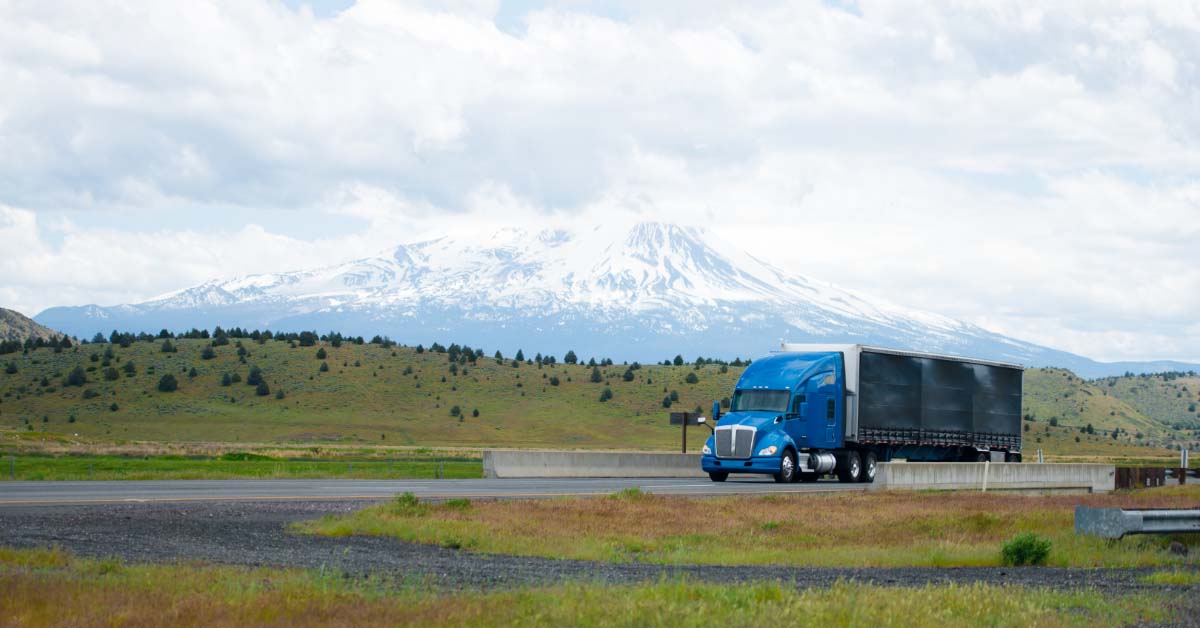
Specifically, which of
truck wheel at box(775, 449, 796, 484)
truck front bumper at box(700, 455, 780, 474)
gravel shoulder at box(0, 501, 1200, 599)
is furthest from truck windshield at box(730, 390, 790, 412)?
gravel shoulder at box(0, 501, 1200, 599)

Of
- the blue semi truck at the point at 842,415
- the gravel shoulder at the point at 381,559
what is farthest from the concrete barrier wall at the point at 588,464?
the gravel shoulder at the point at 381,559

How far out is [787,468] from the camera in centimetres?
4066

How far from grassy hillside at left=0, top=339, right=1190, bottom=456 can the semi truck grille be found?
4924cm

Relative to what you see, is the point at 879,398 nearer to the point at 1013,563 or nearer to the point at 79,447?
the point at 1013,563

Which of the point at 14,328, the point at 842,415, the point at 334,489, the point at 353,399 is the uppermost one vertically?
the point at 14,328

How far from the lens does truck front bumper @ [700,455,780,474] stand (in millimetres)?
40469

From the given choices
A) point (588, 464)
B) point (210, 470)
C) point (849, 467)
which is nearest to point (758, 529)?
→ point (849, 467)

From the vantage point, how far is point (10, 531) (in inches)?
778

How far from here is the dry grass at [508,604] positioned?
1139cm

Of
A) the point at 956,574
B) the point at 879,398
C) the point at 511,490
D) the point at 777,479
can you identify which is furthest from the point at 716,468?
the point at 956,574

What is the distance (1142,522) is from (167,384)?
3898 inches

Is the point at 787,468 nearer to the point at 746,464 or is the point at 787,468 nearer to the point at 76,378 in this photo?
the point at 746,464

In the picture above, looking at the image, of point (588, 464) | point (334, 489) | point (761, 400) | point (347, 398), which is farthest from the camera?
point (347, 398)

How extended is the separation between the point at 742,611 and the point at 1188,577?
735cm
